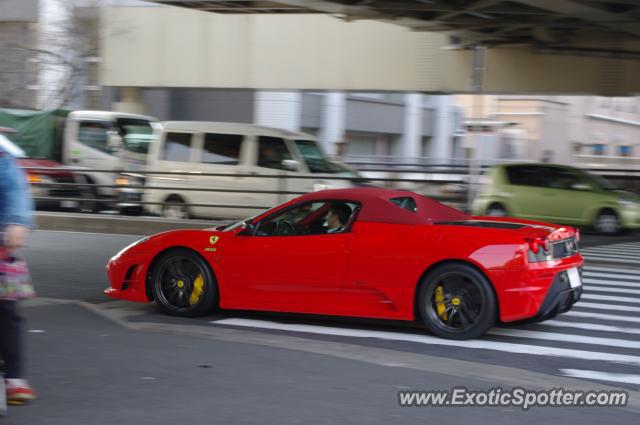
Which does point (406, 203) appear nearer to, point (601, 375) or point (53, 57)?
point (601, 375)

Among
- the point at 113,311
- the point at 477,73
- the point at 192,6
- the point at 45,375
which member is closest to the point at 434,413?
the point at 45,375

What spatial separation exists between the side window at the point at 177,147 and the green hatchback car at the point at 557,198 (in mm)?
6039

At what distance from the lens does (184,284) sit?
801cm

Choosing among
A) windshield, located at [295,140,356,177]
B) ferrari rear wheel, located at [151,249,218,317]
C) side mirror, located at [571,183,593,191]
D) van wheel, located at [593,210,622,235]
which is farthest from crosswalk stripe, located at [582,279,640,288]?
side mirror, located at [571,183,593,191]

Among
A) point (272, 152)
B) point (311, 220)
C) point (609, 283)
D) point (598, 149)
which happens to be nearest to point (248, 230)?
point (311, 220)

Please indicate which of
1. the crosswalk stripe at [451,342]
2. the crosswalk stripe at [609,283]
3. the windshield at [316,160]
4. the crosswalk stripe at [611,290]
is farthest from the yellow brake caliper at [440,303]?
the windshield at [316,160]

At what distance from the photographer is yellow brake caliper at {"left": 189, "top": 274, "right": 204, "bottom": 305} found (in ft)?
26.0

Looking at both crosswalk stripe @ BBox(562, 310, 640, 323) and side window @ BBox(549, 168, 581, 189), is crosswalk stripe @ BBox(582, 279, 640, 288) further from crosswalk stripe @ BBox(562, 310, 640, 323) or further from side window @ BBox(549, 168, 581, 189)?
side window @ BBox(549, 168, 581, 189)

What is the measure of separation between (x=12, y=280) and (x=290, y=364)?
2167 mm

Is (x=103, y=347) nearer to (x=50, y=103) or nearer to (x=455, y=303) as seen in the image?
(x=455, y=303)

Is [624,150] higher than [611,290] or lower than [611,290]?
higher

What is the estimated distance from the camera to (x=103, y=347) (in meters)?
6.58

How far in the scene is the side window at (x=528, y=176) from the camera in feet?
60.8

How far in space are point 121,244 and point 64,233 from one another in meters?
2.30
